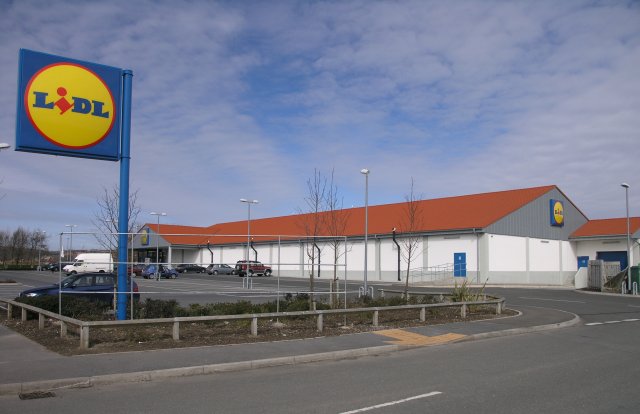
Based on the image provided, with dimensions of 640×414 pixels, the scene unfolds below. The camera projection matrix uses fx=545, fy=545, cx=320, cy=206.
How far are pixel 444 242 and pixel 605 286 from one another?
1349 cm

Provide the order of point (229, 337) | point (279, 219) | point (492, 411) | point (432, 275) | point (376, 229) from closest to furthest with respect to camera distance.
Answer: point (492, 411) → point (229, 337) → point (432, 275) → point (376, 229) → point (279, 219)


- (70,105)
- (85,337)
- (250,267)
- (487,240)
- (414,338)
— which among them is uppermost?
(70,105)

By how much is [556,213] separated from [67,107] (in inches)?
1896

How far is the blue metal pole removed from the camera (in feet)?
45.0

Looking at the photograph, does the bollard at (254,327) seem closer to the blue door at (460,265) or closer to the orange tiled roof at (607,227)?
the blue door at (460,265)

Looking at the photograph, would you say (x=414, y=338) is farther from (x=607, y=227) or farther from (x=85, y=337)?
(x=607, y=227)

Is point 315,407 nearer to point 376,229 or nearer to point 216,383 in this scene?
point 216,383

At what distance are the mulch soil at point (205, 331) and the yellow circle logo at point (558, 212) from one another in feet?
125

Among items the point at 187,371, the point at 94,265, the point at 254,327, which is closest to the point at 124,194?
the point at 254,327

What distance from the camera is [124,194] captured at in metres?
14.5

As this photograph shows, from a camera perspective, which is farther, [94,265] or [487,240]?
[487,240]

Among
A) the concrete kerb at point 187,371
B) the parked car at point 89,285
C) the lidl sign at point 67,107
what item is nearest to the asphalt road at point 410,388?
the concrete kerb at point 187,371

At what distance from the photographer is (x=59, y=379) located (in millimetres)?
8391

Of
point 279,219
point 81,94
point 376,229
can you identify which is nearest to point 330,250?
point 376,229
